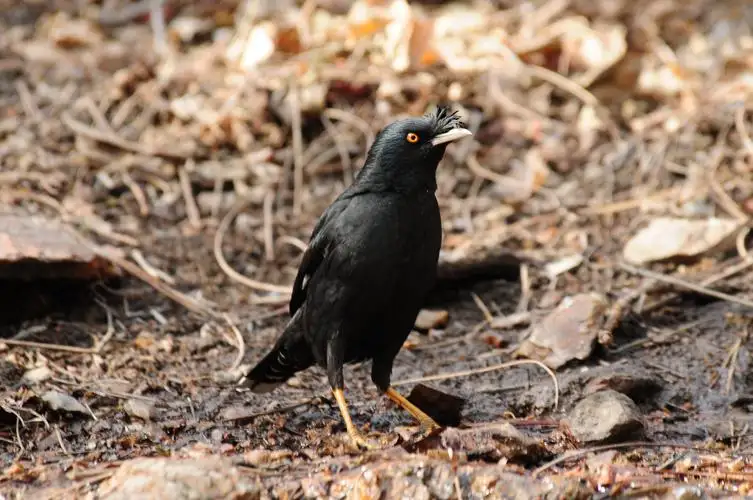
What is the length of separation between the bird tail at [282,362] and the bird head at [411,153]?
816 millimetres

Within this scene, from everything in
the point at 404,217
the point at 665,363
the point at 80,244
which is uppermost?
the point at 404,217

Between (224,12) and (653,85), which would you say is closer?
(653,85)

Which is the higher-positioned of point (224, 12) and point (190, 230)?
point (224, 12)

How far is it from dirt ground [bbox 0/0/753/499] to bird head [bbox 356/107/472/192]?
108 centimetres

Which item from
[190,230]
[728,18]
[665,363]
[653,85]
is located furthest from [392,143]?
[728,18]

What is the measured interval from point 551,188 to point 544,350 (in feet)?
7.77

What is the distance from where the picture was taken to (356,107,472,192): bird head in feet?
14.1

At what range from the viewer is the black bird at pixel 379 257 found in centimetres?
416

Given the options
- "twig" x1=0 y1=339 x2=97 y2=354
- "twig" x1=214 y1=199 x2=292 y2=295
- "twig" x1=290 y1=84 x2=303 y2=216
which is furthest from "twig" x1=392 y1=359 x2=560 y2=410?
"twig" x1=290 y1=84 x2=303 y2=216

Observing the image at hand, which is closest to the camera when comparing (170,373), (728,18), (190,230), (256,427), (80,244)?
(256,427)

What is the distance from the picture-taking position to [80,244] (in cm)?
538

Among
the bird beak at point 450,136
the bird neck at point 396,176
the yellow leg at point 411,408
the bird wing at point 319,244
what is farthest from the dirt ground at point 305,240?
the bird beak at point 450,136

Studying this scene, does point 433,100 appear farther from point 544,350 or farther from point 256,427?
point 256,427

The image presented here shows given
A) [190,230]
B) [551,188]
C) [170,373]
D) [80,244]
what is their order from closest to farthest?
[170,373] < [80,244] < [190,230] < [551,188]
